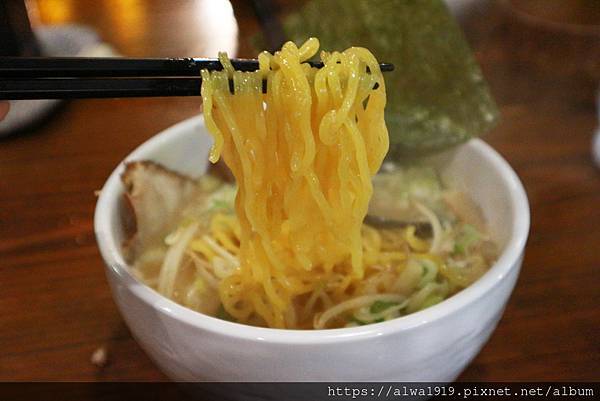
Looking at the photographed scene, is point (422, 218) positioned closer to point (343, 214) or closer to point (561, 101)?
point (343, 214)

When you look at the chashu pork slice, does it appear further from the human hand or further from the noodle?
the human hand

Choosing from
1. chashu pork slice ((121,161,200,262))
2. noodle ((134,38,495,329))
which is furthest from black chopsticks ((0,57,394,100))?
chashu pork slice ((121,161,200,262))

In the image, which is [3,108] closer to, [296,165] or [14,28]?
[14,28]

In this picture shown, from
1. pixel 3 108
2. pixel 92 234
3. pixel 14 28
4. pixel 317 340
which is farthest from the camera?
pixel 92 234

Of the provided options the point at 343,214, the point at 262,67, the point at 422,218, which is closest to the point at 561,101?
the point at 422,218

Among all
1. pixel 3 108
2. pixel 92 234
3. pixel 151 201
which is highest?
pixel 3 108

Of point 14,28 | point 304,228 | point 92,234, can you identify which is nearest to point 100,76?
point 14,28
